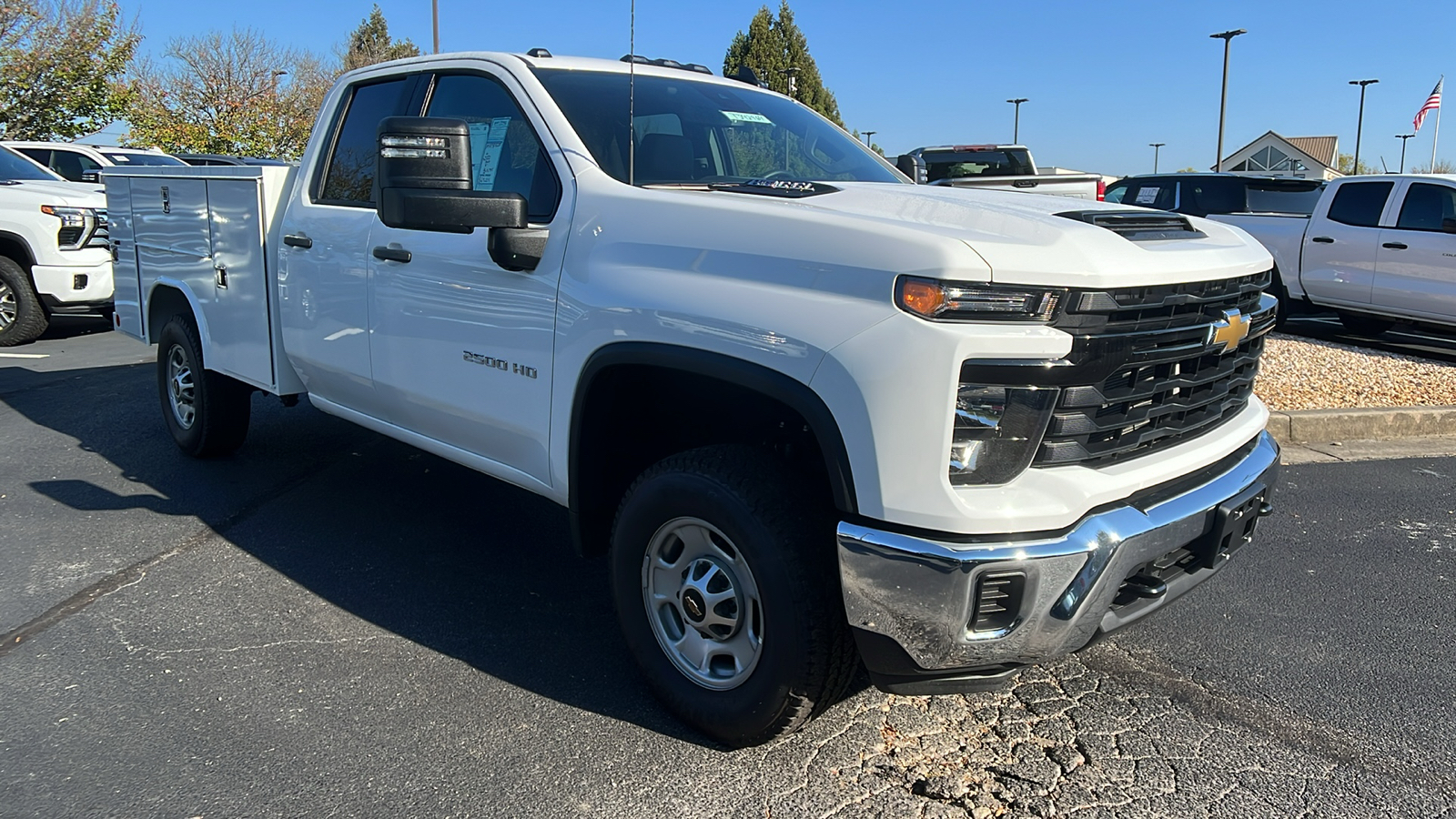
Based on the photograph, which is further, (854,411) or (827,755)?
(827,755)

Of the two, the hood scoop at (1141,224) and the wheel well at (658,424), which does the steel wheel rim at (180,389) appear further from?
the hood scoop at (1141,224)

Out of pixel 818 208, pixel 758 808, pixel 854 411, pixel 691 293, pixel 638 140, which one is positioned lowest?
pixel 758 808

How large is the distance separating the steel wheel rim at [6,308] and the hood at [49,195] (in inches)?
31.4

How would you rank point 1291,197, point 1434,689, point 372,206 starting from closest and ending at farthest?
point 1434,689
point 372,206
point 1291,197

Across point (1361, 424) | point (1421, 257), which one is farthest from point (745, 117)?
point (1421, 257)

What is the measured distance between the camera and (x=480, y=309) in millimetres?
3498

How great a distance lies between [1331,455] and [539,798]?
5.73 m

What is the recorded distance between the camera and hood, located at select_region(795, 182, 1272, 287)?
2.38 meters

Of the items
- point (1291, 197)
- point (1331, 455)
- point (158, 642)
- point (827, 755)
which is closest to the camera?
point (827, 755)

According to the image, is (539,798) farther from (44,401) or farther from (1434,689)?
(44,401)

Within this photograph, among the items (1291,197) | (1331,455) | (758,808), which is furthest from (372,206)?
(1291,197)

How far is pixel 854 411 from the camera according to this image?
2424 mm

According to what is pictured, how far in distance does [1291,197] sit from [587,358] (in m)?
11.6

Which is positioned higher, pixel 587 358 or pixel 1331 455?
pixel 587 358
